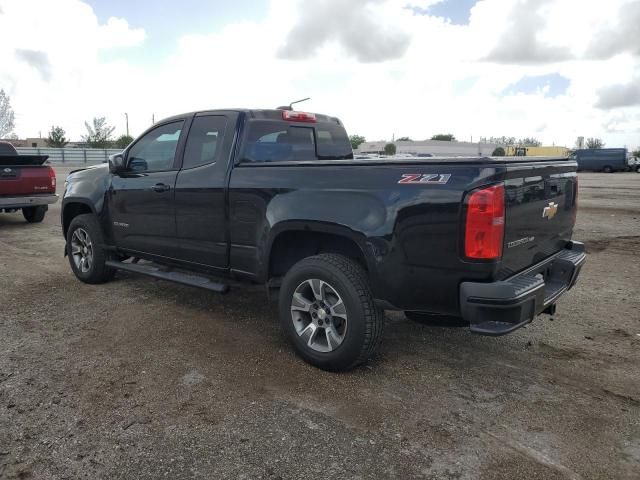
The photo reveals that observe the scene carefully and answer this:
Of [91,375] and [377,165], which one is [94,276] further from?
[377,165]

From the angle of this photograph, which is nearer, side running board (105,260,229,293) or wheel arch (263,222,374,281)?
wheel arch (263,222,374,281)

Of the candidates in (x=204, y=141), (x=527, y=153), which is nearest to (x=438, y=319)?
(x=204, y=141)

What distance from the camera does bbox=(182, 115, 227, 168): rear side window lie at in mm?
4695

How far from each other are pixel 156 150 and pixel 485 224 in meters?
3.50

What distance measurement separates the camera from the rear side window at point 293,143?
182 inches

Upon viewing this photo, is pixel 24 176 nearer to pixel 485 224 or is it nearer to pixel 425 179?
pixel 425 179

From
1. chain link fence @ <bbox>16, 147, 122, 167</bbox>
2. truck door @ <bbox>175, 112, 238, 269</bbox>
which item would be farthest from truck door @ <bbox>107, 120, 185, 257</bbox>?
chain link fence @ <bbox>16, 147, 122, 167</bbox>

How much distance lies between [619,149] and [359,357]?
4494cm

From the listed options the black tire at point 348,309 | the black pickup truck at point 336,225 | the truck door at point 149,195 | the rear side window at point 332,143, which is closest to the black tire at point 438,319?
the black pickup truck at point 336,225

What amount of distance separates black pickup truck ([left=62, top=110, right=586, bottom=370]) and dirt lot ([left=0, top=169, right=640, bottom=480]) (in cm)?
43

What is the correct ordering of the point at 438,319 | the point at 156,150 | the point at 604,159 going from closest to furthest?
the point at 438,319 < the point at 156,150 < the point at 604,159

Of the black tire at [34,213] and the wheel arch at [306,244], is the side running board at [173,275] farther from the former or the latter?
the black tire at [34,213]

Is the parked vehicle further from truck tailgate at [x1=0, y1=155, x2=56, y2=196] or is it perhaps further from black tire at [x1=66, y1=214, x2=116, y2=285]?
black tire at [x1=66, y1=214, x2=116, y2=285]

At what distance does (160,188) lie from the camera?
5.09m
